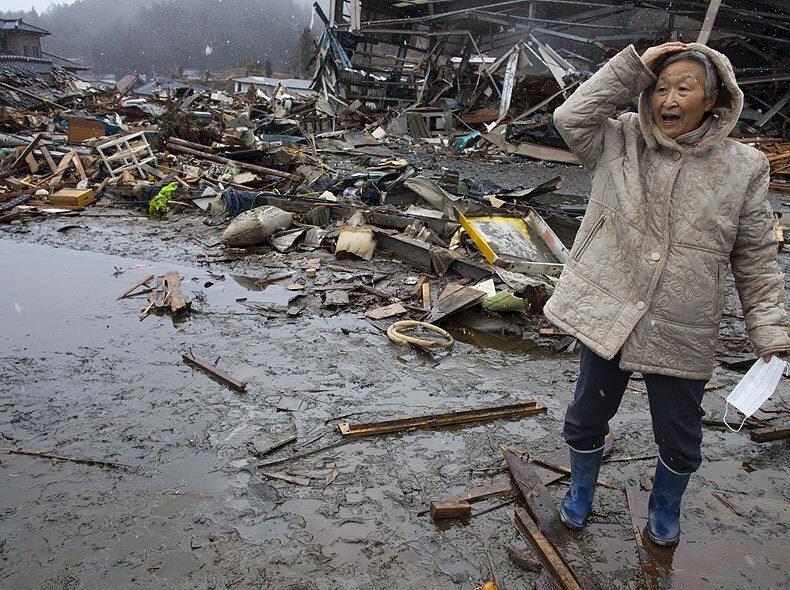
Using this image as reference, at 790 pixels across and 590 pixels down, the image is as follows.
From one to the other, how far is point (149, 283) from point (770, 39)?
20.9m

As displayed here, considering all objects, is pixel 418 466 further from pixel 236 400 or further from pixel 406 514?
pixel 236 400

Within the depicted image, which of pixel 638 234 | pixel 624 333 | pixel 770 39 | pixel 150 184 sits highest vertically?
pixel 770 39

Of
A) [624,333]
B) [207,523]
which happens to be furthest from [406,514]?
[624,333]

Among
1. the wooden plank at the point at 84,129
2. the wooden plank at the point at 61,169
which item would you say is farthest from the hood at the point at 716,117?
the wooden plank at the point at 84,129

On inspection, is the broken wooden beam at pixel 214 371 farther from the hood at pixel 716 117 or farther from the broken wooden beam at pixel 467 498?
the hood at pixel 716 117

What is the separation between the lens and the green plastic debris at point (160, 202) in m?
10.6

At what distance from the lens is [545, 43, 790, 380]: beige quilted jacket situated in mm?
2244

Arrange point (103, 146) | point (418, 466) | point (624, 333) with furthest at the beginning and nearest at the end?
point (103, 146) → point (418, 466) → point (624, 333)

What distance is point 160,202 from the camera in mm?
10570

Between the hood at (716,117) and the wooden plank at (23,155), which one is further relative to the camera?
the wooden plank at (23,155)

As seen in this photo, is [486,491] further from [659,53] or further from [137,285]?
[137,285]

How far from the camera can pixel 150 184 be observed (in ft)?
36.8

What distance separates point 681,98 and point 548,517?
88.7 inches

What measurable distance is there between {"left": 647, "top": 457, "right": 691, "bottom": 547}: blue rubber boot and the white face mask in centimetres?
50
